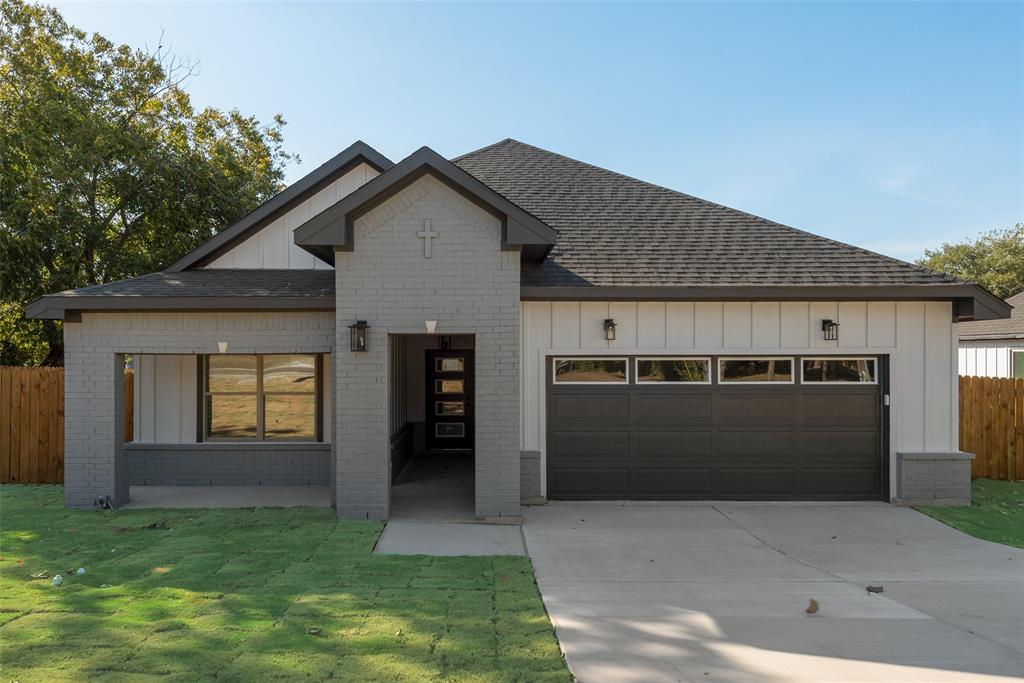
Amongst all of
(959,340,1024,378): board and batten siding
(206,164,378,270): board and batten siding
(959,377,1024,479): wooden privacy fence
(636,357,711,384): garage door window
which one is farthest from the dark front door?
(959,340,1024,378): board and batten siding

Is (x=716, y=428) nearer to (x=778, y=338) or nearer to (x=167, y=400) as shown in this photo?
(x=778, y=338)

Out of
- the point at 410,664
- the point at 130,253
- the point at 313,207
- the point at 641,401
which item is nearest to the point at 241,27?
the point at 313,207

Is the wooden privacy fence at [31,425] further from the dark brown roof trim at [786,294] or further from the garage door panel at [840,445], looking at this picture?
the garage door panel at [840,445]

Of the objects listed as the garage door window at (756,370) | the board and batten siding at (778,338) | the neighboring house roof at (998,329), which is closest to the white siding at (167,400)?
the board and batten siding at (778,338)

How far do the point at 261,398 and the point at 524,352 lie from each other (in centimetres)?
496

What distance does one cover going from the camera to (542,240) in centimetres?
752

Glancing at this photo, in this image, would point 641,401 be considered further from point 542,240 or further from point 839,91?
point 839,91

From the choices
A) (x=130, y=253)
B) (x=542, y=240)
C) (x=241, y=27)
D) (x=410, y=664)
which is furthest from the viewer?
(x=130, y=253)

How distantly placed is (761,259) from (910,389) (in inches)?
118

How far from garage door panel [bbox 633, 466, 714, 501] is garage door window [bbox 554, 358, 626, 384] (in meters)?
1.49

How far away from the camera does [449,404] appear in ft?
42.9

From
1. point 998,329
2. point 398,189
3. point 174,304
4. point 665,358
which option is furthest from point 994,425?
point 174,304

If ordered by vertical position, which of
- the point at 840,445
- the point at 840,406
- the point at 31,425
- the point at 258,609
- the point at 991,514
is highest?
the point at 840,406

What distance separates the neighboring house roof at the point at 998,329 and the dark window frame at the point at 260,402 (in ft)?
58.9
